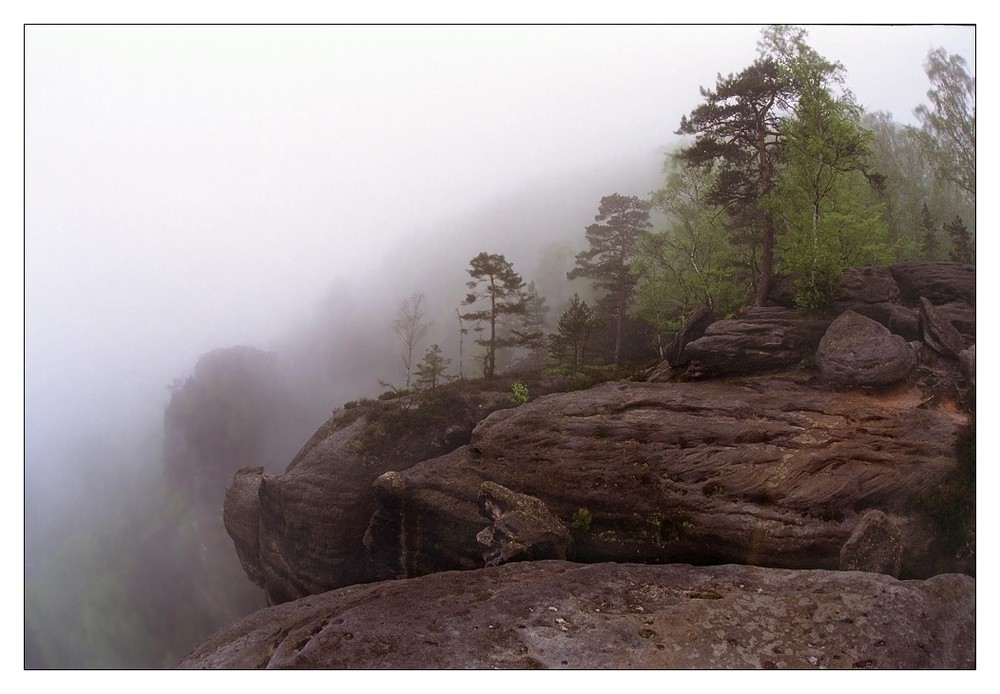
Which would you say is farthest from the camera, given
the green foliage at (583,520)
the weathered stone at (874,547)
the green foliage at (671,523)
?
the green foliage at (583,520)

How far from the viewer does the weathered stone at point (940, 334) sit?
7.92 meters

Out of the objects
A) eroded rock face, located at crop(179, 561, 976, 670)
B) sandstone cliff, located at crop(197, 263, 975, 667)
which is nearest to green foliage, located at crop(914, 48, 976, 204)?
sandstone cliff, located at crop(197, 263, 975, 667)

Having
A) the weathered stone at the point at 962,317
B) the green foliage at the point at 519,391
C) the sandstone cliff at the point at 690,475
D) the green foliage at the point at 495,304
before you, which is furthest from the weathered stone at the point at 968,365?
the green foliage at the point at 519,391

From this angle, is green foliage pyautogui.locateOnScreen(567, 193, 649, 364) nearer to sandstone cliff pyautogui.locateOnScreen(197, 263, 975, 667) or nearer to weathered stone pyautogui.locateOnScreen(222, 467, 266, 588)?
sandstone cliff pyautogui.locateOnScreen(197, 263, 975, 667)

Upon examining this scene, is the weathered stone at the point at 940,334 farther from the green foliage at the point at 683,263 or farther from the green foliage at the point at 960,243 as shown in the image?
the green foliage at the point at 683,263

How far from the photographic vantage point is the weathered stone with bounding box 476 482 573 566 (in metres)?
7.61

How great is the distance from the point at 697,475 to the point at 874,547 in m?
2.46

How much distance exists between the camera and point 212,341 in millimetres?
8414

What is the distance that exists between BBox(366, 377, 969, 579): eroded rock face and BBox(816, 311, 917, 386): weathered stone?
0.26 metres

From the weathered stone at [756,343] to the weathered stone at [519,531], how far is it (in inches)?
123

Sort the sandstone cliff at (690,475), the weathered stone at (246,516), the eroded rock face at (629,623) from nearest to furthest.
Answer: the eroded rock face at (629,623) < the sandstone cliff at (690,475) < the weathered stone at (246,516)

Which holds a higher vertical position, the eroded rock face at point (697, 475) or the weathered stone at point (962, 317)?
the weathered stone at point (962, 317)

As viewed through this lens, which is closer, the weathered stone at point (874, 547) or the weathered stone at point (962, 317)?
the weathered stone at point (874, 547)

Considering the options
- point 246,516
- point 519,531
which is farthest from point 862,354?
point 246,516
